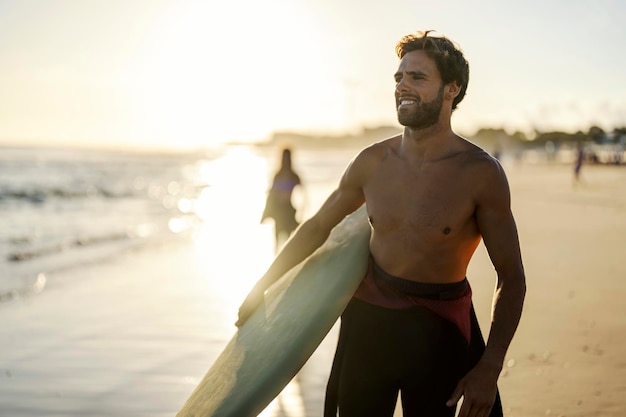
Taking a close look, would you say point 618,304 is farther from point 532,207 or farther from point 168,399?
point 532,207

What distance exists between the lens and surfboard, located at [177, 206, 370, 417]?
252 centimetres

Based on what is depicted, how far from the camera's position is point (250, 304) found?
10.0ft

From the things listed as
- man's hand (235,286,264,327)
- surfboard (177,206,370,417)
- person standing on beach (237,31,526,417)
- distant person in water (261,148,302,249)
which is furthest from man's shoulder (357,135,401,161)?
distant person in water (261,148,302,249)

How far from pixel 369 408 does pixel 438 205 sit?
0.75m

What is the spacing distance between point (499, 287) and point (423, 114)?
0.62 meters

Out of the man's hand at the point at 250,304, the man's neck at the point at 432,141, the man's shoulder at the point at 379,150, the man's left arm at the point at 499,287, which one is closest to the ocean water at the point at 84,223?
the man's hand at the point at 250,304

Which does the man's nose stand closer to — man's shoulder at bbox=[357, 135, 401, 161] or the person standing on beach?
the person standing on beach

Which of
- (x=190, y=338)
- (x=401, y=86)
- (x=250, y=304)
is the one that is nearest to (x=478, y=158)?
(x=401, y=86)

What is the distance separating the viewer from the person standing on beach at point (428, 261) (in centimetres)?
230

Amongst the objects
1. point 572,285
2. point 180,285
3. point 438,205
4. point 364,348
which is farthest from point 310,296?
point 180,285

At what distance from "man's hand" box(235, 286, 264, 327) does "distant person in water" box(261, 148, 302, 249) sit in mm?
4581

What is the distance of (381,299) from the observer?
2.55 m

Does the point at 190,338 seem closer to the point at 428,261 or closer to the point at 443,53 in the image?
the point at 428,261

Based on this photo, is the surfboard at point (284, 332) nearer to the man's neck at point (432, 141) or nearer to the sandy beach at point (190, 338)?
the man's neck at point (432, 141)
